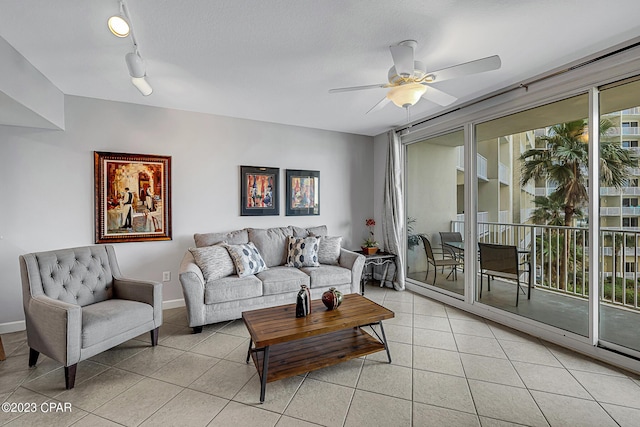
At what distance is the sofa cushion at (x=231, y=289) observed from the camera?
2986mm

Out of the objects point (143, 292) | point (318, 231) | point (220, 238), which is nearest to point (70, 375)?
point (143, 292)

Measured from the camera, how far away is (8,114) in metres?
2.63

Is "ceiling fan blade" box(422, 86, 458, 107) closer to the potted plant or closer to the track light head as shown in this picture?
the track light head

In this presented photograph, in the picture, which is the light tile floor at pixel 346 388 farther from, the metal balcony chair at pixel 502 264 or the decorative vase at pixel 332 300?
the metal balcony chair at pixel 502 264

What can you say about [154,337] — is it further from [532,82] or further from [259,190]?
[532,82]

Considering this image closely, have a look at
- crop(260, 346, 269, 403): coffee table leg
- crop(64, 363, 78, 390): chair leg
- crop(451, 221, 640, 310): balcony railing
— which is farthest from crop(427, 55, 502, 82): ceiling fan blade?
crop(64, 363, 78, 390): chair leg

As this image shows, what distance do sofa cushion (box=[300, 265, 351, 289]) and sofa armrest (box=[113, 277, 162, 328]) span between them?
1.64m

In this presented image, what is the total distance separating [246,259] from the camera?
3.38m

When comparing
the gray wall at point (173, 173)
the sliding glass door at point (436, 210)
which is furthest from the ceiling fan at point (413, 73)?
the gray wall at point (173, 173)

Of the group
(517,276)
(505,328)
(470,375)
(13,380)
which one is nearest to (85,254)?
(13,380)

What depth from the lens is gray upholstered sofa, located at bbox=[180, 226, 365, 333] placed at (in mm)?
2965

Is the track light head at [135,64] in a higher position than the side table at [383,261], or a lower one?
higher

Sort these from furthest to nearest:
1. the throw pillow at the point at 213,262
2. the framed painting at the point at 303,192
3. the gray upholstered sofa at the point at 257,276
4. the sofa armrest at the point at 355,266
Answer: the framed painting at the point at 303,192 → the sofa armrest at the point at 355,266 → the throw pillow at the point at 213,262 → the gray upholstered sofa at the point at 257,276

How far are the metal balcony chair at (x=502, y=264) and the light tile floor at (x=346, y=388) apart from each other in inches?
29.2
